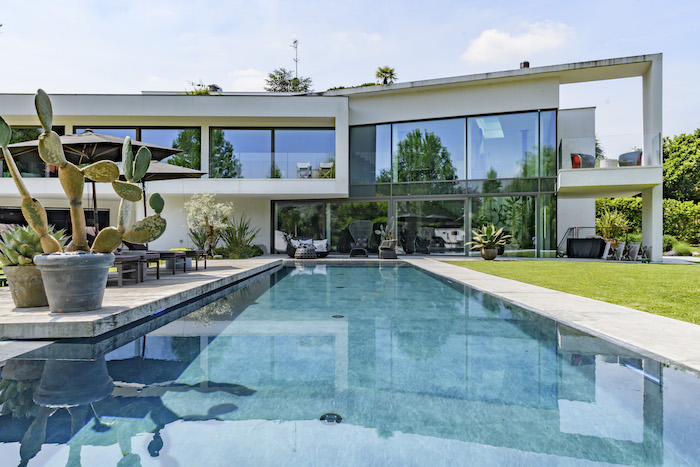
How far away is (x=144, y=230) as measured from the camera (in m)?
4.07

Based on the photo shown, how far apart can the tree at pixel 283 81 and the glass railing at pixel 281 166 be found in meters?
20.8

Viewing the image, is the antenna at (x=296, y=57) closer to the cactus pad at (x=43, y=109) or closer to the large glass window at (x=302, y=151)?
the large glass window at (x=302, y=151)

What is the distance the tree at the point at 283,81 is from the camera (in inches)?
1337

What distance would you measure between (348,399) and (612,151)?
14069 millimetres

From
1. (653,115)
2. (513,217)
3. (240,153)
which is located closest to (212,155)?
(240,153)

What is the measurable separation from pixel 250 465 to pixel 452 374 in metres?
1.58

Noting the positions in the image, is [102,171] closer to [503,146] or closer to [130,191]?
[130,191]

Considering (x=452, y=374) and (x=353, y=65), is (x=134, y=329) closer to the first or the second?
(x=452, y=374)

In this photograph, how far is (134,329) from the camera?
12.8 ft

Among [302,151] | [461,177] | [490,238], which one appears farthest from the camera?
[302,151]

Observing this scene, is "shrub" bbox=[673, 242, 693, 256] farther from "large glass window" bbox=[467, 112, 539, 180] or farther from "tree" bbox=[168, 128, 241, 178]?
"tree" bbox=[168, 128, 241, 178]

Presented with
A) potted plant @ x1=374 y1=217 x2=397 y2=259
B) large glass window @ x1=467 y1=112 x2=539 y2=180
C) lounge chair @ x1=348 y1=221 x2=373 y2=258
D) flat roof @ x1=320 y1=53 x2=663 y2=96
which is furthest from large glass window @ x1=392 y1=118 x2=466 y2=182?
lounge chair @ x1=348 y1=221 x2=373 y2=258

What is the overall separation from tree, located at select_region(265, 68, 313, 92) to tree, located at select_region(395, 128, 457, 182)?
838 inches

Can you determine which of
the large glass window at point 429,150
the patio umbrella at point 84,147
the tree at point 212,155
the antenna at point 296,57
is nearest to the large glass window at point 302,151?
the tree at point 212,155
